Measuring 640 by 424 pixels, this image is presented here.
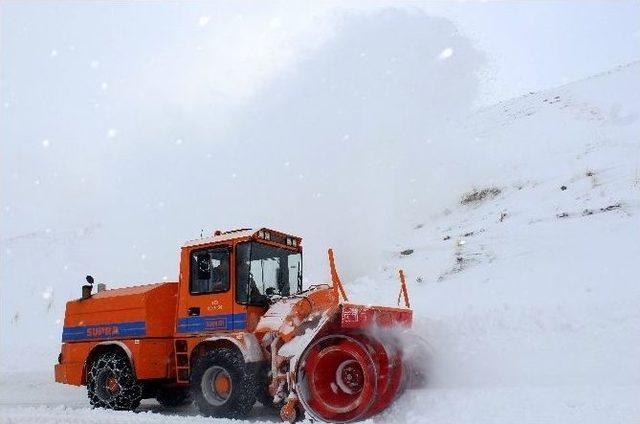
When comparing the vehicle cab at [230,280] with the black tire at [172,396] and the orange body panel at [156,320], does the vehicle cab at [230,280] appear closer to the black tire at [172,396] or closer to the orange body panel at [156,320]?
the orange body panel at [156,320]

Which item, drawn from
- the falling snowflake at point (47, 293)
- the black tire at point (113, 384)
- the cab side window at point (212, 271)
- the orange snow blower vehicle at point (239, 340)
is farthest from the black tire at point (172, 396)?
the falling snowflake at point (47, 293)

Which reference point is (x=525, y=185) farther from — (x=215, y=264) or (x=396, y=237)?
(x=215, y=264)

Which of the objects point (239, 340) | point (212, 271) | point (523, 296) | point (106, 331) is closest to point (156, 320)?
point (106, 331)

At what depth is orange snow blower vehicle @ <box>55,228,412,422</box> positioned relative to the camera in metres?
6.90

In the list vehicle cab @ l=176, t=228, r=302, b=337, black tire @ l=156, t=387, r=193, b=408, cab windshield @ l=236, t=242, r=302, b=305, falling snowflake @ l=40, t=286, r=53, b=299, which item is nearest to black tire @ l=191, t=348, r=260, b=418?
vehicle cab @ l=176, t=228, r=302, b=337

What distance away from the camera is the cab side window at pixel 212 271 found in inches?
315

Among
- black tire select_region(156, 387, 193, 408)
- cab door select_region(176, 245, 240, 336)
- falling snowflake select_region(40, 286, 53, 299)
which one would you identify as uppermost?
falling snowflake select_region(40, 286, 53, 299)

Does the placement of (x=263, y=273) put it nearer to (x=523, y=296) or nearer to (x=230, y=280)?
(x=230, y=280)

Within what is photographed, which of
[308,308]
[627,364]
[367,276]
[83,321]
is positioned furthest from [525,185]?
[83,321]

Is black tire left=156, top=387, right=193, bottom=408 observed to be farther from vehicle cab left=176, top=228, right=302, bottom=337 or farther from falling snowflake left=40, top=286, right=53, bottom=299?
falling snowflake left=40, top=286, right=53, bottom=299

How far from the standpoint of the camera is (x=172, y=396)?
9320mm

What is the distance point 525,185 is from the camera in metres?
18.4

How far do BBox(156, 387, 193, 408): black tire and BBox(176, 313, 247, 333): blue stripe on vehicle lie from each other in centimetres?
155

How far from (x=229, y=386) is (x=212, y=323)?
3.02ft
